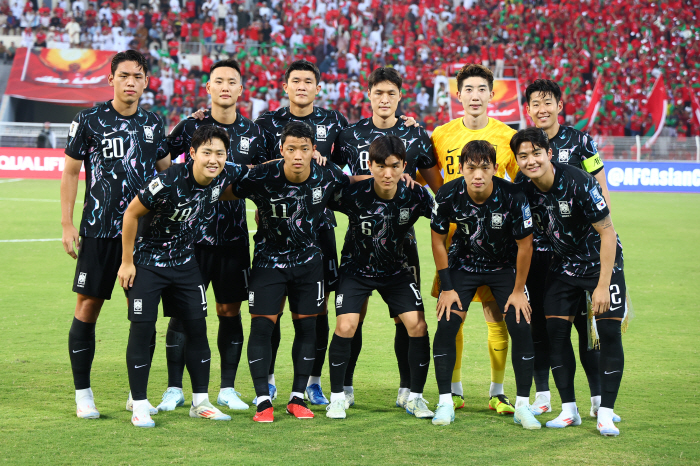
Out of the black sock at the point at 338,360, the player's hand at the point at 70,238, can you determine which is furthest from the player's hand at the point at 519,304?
the player's hand at the point at 70,238

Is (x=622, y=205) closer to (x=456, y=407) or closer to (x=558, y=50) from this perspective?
(x=558, y=50)

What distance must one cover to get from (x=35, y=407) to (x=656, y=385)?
4406 mm

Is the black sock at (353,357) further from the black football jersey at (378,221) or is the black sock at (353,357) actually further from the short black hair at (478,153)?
the short black hair at (478,153)

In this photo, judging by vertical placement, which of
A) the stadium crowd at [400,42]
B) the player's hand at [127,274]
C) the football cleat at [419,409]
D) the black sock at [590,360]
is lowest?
the football cleat at [419,409]

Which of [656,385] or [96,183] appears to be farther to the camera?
[656,385]

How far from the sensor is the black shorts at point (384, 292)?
4762 millimetres

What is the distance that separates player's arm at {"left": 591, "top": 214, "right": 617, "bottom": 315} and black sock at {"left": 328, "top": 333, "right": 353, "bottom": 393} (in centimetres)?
156

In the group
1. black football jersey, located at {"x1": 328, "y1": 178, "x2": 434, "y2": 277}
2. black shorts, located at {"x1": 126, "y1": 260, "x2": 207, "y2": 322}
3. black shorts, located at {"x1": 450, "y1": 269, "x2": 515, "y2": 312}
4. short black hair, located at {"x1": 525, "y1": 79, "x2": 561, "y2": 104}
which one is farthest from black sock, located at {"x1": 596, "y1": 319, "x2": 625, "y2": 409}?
black shorts, located at {"x1": 126, "y1": 260, "x2": 207, "y2": 322}

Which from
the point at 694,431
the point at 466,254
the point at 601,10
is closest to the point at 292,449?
the point at 466,254

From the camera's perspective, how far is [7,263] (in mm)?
10141

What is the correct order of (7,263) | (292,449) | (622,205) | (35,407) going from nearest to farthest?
(292,449), (35,407), (7,263), (622,205)

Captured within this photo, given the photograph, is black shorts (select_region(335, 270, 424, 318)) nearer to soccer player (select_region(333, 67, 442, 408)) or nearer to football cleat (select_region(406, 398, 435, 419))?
soccer player (select_region(333, 67, 442, 408))

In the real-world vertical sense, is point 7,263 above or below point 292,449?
above

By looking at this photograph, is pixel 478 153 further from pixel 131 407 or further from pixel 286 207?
pixel 131 407
